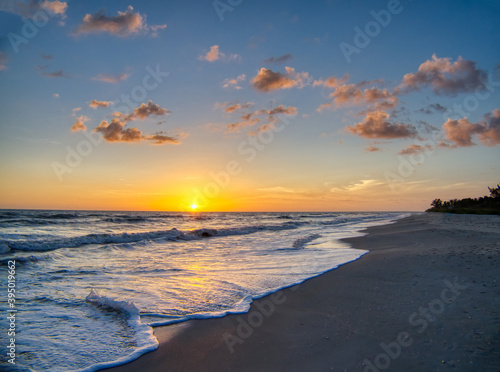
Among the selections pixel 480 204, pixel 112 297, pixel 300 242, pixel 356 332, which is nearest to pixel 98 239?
pixel 300 242

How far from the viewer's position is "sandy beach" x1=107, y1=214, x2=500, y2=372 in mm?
3492

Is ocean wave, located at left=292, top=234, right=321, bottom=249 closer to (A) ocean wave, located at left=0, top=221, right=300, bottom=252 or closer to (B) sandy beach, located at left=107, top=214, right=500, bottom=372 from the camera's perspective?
(B) sandy beach, located at left=107, top=214, right=500, bottom=372

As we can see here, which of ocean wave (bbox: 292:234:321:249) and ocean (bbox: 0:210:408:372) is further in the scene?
ocean wave (bbox: 292:234:321:249)

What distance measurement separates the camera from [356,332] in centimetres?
428

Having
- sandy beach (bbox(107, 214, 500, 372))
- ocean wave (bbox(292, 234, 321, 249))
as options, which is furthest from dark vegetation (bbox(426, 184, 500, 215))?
sandy beach (bbox(107, 214, 500, 372))

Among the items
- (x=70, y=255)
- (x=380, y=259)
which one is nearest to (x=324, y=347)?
(x=380, y=259)

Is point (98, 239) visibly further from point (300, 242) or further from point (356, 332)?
point (356, 332)

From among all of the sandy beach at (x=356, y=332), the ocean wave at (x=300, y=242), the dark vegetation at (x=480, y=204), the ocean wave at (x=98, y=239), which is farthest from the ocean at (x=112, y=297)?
the dark vegetation at (x=480, y=204)

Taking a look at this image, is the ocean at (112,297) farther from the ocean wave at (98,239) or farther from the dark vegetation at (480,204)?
the dark vegetation at (480,204)

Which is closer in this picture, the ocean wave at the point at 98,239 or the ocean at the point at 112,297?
the ocean at the point at 112,297

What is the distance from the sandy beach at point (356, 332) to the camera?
3492mm

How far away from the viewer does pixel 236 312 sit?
5484 mm

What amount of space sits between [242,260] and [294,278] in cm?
385

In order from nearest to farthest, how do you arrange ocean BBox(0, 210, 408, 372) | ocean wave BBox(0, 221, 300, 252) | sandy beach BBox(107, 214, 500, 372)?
sandy beach BBox(107, 214, 500, 372) < ocean BBox(0, 210, 408, 372) < ocean wave BBox(0, 221, 300, 252)
